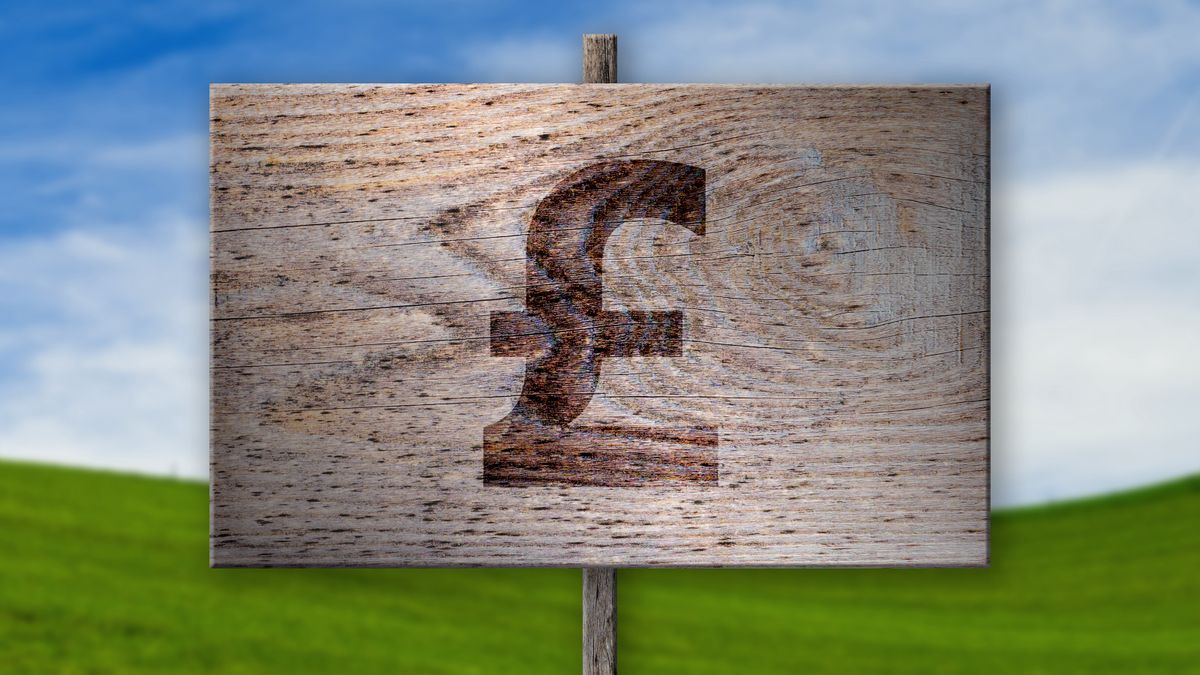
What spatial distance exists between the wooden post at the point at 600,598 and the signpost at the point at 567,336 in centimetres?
14

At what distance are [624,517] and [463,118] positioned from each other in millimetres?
1306

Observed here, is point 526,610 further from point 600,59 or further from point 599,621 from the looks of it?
point 600,59

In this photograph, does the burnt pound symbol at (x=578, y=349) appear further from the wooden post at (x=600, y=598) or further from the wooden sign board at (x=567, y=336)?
the wooden post at (x=600, y=598)

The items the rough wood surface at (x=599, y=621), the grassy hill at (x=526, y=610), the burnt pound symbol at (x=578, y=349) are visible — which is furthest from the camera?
the grassy hill at (x=526, y=610)

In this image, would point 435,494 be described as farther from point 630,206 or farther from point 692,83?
point 692,83

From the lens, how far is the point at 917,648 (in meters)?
6.79

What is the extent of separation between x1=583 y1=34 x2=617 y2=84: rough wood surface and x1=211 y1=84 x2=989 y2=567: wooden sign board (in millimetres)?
136

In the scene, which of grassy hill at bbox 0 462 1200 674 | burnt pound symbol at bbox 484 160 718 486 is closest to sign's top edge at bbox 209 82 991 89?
burnt pound symbol at bbox 484 160 718 486

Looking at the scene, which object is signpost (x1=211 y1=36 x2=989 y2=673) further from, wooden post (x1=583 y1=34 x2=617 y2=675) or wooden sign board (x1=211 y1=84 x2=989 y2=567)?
wooden post (x1=583 y1=34 x2=617 y2=675)

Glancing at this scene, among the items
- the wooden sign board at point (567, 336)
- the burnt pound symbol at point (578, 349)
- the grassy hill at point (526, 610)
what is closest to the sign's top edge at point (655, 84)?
the wooden sign board at point (567, 336)

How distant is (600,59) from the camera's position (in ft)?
9.37

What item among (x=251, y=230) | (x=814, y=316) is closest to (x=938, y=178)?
(x=814, y=316)

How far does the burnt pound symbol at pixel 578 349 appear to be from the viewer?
2701 millimetres

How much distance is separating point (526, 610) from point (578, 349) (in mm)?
5459
